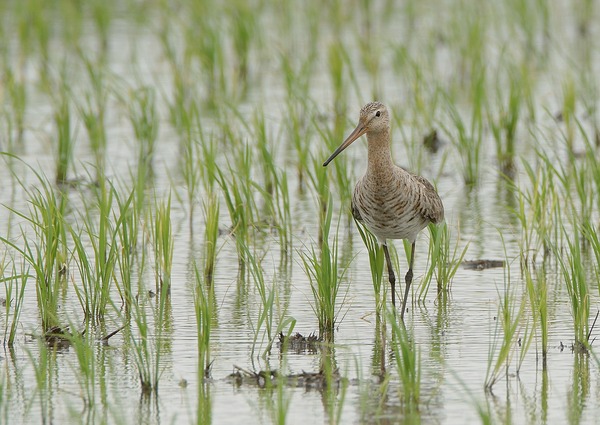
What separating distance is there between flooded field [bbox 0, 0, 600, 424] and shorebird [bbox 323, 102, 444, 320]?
0.44ft

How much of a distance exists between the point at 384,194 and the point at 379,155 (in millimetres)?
216

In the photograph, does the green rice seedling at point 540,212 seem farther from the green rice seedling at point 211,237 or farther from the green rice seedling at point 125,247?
the green rice seedling at point 125,247

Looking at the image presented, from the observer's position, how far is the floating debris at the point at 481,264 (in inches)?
321

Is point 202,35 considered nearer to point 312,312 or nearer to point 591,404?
point 312,312

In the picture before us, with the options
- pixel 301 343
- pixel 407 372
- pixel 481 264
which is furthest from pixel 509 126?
pixel 407 372

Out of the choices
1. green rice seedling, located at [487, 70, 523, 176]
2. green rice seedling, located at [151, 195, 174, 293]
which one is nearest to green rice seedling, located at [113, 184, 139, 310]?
green rice seedling, located at [151, 195, 174, 293]

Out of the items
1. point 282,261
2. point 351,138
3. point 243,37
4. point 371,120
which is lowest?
point 282,261

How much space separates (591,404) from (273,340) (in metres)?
1.52

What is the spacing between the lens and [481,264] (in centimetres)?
818

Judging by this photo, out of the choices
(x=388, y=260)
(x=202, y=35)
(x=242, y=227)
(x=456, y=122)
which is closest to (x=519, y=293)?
(x=388, y=260)

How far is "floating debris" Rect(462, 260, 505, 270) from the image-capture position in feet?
26.7

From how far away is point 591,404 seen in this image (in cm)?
548

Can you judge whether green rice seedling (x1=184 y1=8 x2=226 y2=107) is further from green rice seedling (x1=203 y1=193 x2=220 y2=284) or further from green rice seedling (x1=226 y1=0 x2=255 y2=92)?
green rice seedling (x1=203 y1=193 x2=220 y2=284)

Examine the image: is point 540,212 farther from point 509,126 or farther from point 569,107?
point 569,107
